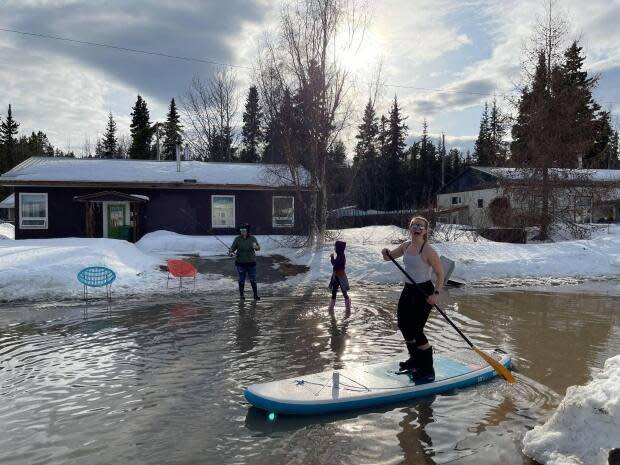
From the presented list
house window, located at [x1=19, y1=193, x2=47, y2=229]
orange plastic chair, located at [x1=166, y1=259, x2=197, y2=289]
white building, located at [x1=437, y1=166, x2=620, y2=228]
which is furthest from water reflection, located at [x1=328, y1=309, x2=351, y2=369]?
white building, located at [x1=437, y1=166, x2=620, y2=228]

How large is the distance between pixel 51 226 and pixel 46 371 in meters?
18.5

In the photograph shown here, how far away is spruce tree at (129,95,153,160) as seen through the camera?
52.1m

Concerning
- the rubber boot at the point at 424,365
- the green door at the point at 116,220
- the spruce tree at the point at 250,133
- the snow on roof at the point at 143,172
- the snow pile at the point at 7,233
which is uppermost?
the spruce tree at the point at 250,133

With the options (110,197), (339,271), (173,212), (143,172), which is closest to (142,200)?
(110,197)

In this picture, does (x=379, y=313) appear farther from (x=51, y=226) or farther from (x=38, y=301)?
(x=51, y=226)

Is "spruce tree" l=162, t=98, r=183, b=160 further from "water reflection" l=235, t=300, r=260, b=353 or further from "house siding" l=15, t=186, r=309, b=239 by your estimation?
"water reflection" l=235, t=300, r=260, b=353

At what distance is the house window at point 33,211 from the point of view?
72.6 ft

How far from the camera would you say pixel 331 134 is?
20.0 m

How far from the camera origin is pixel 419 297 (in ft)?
18.0

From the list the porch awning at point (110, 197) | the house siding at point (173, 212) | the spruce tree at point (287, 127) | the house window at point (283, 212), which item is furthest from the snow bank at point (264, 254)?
the spruce tree at point (287, 127)

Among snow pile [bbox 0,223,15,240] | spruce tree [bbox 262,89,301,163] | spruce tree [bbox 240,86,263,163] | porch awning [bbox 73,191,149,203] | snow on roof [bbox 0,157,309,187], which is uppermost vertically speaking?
spruce tree [bbox 240,86,263,163]

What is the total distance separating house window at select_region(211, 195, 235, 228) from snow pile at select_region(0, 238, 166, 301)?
278 inches

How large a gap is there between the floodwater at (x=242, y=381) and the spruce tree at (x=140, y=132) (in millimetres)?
44458

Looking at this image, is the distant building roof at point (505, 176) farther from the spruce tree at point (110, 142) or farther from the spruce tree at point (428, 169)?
the spruce tree at point (110, 142)
